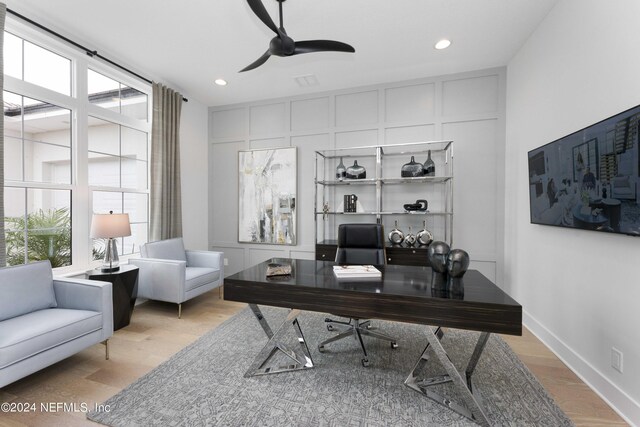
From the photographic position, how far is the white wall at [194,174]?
422 cm

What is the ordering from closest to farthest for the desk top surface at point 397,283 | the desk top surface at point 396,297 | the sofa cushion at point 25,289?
the desk top surface at point 396,297 < the desk top surface at point 397,283 < the sofa cushion at point 25,289

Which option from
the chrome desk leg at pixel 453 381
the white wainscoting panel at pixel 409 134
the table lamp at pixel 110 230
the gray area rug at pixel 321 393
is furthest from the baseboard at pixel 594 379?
the table lamp at pixel 110 230

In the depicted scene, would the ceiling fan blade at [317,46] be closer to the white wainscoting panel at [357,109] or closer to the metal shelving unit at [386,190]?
the metal shelving unit at [386,190]

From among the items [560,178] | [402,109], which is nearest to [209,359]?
[560,178]

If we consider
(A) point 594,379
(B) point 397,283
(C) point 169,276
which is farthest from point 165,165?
(A) point 594,379

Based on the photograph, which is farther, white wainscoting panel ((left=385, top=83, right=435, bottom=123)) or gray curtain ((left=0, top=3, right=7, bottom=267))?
white wainscoting panel ((left=385, top=83, right=435, bottom=123))

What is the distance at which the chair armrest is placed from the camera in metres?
3.70

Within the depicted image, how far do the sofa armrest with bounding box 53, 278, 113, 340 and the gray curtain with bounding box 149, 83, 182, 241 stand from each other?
1.40 m

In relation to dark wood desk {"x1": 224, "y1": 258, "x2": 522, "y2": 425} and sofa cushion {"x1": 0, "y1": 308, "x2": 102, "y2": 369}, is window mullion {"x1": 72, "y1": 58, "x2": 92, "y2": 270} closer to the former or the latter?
sofa cushion {"x1": 0, "y1": 308, "x2": 102, "y2": 369}

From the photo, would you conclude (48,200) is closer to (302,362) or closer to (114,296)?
(114,296)

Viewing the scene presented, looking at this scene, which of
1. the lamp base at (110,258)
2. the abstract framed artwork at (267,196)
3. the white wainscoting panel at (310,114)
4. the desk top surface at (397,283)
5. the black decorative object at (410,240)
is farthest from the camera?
the abstract framed artwork at (267,196)

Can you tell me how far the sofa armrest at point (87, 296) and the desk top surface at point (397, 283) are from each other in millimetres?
1079

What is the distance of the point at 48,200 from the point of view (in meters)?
2.72

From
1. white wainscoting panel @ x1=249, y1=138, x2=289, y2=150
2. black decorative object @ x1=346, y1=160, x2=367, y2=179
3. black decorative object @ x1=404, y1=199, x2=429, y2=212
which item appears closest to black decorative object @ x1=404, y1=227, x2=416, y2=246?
black decorative object @ x1=404, y1=199, x2=429, y2=212
